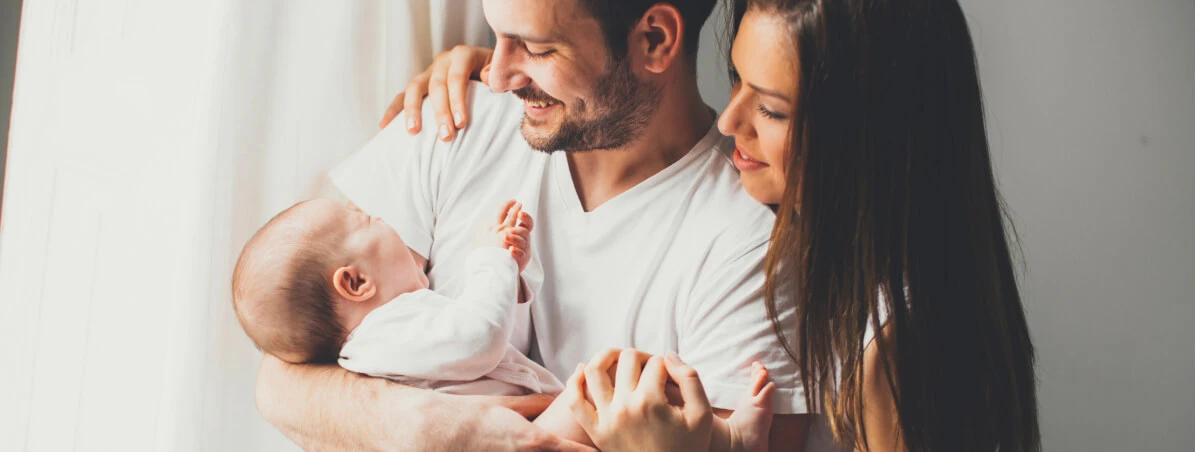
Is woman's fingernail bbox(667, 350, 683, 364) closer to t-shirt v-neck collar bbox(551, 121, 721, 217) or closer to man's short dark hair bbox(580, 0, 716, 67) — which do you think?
t-shirt v-neck collar bbox(551, 121, 721, 217)

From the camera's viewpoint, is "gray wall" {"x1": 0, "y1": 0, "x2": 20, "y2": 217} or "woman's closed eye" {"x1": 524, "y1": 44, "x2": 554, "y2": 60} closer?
"woman's closed eye" {"x1": 524, "y1": 44, "x2": 554, "y2": 60}

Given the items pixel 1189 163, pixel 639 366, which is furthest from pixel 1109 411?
pixel 639 366

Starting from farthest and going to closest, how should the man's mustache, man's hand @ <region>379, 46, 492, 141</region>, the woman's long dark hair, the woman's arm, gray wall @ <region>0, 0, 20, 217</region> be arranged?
gray wall @ <region>0, 0, 20, 217</region>, man's hand @ <region>379, 46, 492, 141</region>, the man's mustache, the woman's arm, the woman's long dark hair

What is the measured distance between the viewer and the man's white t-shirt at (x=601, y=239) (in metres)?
1.17

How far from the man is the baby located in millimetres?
33

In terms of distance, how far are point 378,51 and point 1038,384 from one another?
105 centimetres

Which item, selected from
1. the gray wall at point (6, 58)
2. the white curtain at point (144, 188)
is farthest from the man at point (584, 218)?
the gray wall at point (6, 58)

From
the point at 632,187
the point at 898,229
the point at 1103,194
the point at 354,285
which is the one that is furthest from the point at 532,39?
the point at 1103,194

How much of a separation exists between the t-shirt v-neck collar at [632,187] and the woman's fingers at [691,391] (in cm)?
28

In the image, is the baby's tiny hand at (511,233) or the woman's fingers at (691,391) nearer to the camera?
the woman's fingers at (691,391)

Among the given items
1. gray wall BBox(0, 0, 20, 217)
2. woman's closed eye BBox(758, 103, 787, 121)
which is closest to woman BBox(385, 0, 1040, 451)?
woman's closed eye BBox(758, 103, 787, 121)

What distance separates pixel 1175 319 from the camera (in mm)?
1245

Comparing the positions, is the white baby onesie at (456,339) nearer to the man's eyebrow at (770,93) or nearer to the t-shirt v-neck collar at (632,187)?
the t-shirt v-neck collar at (632,187)

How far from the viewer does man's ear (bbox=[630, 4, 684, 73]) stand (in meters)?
1.22
